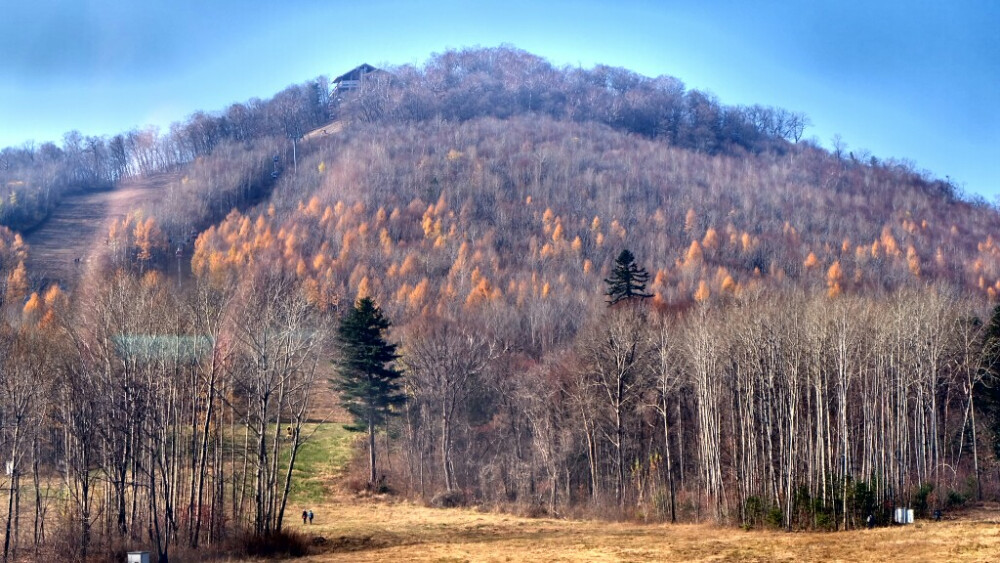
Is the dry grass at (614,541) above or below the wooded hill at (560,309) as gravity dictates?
below

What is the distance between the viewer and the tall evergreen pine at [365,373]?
177 feet

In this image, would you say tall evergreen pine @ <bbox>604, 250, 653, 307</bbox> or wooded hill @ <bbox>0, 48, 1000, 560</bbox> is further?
tall evergreen pine @ <bbox>604, 250, 653, 307</bbox>

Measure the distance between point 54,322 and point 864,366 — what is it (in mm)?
40550

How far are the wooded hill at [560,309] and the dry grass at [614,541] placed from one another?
11.3 feet

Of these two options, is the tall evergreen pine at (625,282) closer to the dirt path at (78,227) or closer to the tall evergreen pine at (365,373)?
the tall evergreen pine at (365,373)

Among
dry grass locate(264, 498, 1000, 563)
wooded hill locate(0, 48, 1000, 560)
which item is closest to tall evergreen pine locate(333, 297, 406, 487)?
wooded hill locate(0, 48, 1000, 560)

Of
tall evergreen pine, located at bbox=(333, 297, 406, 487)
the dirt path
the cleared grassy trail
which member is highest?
the dirt path

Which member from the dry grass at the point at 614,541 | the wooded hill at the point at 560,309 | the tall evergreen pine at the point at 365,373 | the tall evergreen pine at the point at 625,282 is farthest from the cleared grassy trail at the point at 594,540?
the tall evergreen pine at the point at 625,282

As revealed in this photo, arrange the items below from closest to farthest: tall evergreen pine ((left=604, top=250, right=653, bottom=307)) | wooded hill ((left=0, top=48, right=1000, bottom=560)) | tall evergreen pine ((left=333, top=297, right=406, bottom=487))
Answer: wooded hill ((left=0, top=48, right=1000, bottom=560)) < tall evergreen pine ((left=333, top=297, right=406, bottom=487)) < tall evergreen pine ((left=604, top=250, right=653, bottom=307))

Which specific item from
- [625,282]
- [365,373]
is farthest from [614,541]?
[625,282]

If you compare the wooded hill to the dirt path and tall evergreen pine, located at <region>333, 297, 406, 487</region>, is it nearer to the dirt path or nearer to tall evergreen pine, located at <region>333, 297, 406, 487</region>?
tall evergreen pine, located at <region>333, 297, 406, 487</region>

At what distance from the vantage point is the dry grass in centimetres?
2625

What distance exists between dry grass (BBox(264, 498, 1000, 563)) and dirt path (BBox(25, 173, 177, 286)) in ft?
233

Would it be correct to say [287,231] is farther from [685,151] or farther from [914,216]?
[914,216]
